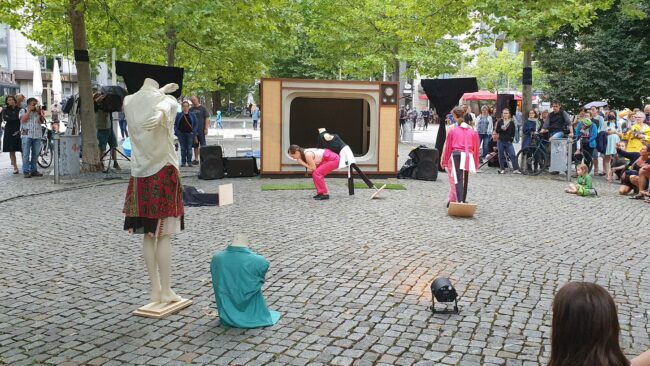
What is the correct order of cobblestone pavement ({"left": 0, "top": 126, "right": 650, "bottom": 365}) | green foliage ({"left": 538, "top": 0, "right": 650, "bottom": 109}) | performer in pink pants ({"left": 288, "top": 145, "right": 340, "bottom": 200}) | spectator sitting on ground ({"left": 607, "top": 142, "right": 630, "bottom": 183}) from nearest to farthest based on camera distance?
cobblestone pavement ({"left": 0, "top": 126, "right": 650, "bottom": 365}), performer in pink pants ({"left": 288, "top": 145, "right": 340, "bottom": 200}), spectator sitting on ground ({"left": 607, "top": 142, "right": 630, "bottom": 183}), green foliage ({"left": 538, "top": 0, "right": 650, "bottom": 109})

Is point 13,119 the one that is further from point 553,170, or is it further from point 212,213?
point 553,170

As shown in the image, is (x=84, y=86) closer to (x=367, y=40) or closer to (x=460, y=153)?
(x=460, y=153)

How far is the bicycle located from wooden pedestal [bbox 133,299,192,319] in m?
14.0

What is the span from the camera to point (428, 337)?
5.16 metres

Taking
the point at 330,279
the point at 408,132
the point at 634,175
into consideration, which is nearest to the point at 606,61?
the point at 408,132

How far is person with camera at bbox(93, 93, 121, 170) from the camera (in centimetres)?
1653

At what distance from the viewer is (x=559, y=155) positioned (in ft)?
56.6

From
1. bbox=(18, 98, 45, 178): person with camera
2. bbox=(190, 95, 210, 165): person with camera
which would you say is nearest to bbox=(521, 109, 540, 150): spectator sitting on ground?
bbox=(190, 95, 210, 165): person with camera

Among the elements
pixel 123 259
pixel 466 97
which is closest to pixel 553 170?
pixel 123 259

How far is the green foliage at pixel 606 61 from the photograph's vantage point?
24.3 meters

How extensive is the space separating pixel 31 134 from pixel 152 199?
36.1ft

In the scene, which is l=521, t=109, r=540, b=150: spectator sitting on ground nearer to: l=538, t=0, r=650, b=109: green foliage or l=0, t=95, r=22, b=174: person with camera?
l=538, t=0, r=650, b=109: green foliage

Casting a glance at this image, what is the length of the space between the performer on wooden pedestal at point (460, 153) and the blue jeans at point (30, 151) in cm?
961

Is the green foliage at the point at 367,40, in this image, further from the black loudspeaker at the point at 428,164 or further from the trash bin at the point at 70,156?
the trash bin at the point at 70,156
